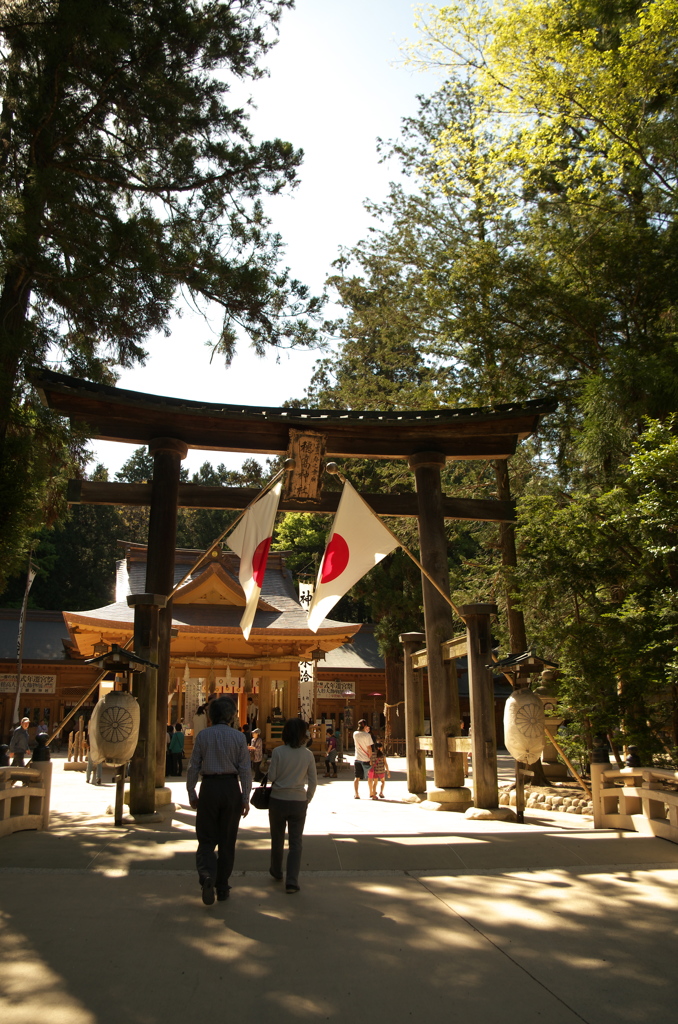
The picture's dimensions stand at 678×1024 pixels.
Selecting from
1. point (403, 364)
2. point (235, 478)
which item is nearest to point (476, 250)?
point (403, 364)

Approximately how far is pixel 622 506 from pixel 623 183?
6.23 metres

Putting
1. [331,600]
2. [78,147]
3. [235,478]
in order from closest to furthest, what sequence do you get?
[331,600]
[78,147]
[235,478]

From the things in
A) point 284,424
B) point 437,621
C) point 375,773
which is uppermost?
point 284,424

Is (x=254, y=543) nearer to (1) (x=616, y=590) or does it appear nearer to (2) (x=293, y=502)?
(2) (x=293, y=502)

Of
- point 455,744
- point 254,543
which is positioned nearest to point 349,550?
point 254,543

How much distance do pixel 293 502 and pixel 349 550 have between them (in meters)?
1.71

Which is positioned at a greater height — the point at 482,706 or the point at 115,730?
the point at 482,706

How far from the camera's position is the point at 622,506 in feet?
27.6

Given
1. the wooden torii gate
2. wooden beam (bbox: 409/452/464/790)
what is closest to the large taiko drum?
the wooden torii gate

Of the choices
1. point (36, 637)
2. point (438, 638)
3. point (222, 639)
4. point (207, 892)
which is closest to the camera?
point (207, 892)

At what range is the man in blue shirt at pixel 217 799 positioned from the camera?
14.2 ft

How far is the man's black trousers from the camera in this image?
432 cm

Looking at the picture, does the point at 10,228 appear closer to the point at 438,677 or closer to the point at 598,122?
the point at 438,677

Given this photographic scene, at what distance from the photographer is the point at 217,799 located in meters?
→ 4.36
